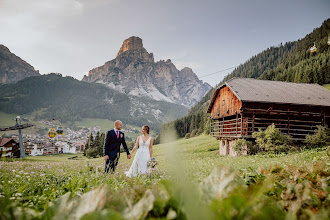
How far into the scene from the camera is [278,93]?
20.8m

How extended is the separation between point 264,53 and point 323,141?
489 ft

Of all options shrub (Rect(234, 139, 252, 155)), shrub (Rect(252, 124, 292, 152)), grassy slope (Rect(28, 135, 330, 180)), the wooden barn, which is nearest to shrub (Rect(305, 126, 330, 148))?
the wooden barn

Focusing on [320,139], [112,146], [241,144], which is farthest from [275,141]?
[112,146]

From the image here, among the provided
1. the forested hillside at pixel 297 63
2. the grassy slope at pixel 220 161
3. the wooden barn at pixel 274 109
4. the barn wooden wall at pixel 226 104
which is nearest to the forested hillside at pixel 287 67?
the forested hillside at pixel 297 63

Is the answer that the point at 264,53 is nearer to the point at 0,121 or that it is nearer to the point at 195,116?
the point at 195,116

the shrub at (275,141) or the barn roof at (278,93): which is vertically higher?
the barn roof at (278,93)

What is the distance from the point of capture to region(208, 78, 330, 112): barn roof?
18.9 m

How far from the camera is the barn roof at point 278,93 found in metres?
18.9

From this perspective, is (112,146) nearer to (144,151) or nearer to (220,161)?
(144,151)

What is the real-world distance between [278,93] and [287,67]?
258 feet

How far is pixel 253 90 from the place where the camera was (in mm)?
20750

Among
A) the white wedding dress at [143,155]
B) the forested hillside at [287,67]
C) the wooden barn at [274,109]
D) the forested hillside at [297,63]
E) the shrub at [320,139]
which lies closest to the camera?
the white wedding dress at [143,155]

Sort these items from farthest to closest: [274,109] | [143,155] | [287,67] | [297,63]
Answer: [287,67] < [297,63] < [274,109] < [143,155]

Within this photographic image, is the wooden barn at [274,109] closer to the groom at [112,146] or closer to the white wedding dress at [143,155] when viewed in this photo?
the white wedding dress at [143,155]
